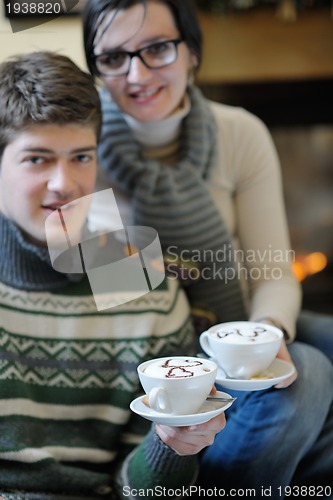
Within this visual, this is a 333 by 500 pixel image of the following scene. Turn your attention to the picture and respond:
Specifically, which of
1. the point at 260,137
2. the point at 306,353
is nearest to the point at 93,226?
the point at 306,353

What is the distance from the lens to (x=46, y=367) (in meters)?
0.70

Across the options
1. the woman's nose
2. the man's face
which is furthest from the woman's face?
the man's face

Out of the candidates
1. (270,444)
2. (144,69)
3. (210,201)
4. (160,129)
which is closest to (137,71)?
(144,69)

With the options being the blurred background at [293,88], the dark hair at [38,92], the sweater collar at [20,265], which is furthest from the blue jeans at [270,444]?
the blurred background at [293,88]

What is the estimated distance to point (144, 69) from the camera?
750 millimetres

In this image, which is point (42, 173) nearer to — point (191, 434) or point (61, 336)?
point (61, 336)

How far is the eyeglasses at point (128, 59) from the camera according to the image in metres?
0.74

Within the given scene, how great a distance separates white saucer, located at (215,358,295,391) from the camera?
60cm

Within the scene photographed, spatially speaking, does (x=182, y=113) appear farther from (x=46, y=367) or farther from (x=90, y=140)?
(x=46, y=367)

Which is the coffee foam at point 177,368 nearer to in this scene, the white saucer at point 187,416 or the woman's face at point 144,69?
the white saucer at point 187,416

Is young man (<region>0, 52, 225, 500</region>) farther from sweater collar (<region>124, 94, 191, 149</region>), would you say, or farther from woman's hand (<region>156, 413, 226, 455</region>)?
sweater collar (<region>124, 94, 191, 149</region>)

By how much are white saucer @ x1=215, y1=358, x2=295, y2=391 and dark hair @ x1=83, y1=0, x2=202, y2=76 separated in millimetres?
371

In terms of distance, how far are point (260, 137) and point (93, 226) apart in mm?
419

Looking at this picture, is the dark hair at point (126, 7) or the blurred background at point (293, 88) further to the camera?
the blurred background at point (293, 88)
